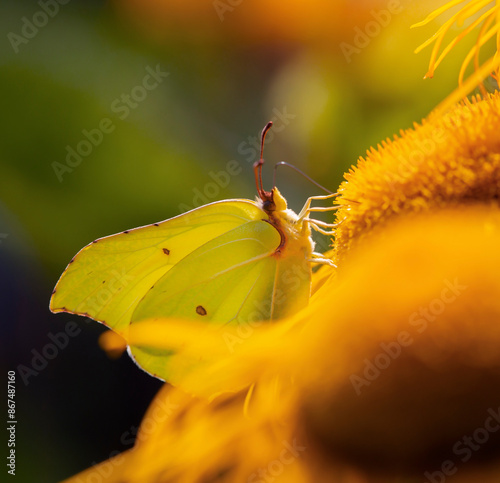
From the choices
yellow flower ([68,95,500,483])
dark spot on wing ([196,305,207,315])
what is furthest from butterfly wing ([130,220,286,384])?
yellow flower ([68,95,500,483])
